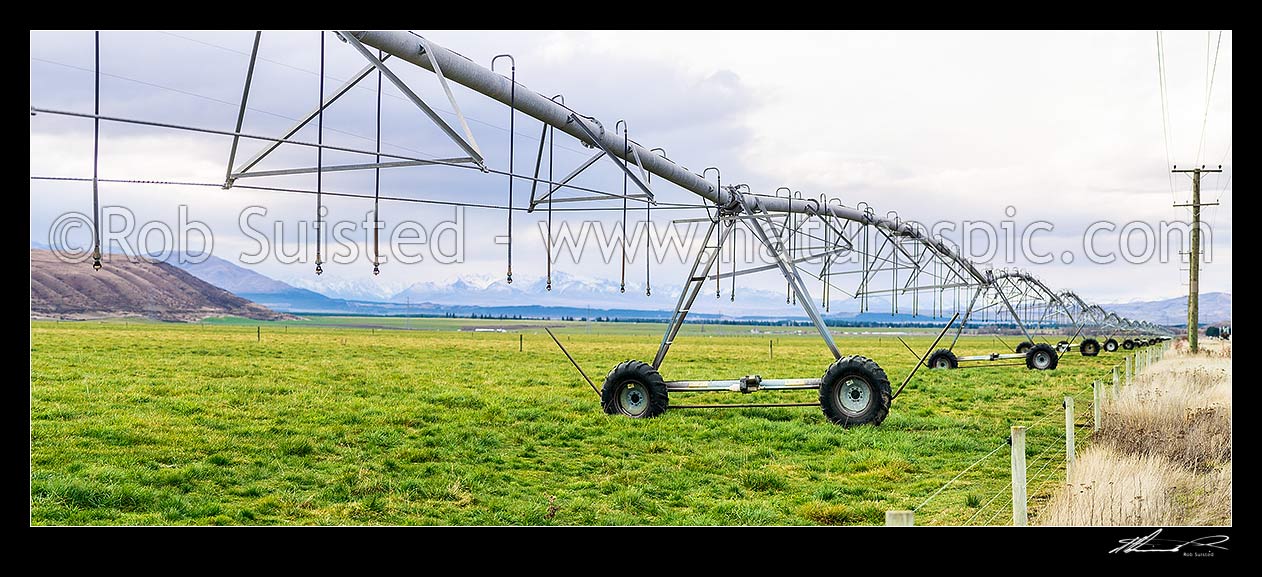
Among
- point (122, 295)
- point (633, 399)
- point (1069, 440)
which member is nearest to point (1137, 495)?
point (1069, 440)

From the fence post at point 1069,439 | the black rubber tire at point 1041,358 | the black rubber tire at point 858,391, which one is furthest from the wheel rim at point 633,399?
the black rubber tire at point 1041,358

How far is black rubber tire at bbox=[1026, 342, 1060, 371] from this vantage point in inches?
1208

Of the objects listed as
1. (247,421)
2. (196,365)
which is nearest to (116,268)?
(196,365)

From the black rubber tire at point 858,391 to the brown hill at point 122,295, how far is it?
431 feet

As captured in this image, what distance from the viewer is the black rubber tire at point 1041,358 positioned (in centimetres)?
3069

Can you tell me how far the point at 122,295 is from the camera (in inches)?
6506

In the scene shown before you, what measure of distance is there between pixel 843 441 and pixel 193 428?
1044 centimetres

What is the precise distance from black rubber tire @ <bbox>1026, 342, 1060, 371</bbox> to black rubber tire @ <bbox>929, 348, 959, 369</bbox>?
3051mm

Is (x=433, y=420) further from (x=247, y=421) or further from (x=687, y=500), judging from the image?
(x=687, y=500)

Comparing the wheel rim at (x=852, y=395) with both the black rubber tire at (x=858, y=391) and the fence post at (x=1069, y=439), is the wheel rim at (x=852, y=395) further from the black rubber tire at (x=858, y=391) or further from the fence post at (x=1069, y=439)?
the fence post at (x=1069, y=439)

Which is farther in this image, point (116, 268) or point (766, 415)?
point (116, 268)

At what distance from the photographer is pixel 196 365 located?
2714 centimetres

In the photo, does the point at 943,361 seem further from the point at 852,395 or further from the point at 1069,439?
the point at 1069,439

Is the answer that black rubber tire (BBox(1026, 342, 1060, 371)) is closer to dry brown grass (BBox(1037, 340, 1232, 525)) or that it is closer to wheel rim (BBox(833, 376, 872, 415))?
dry brown grass (BBox(1037, 340, 1232, 525))
